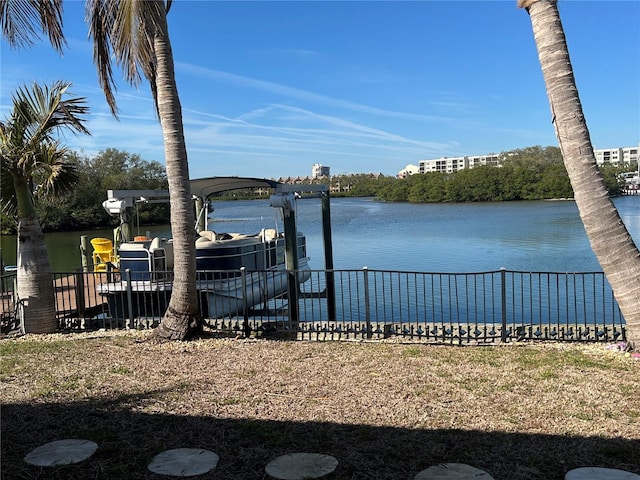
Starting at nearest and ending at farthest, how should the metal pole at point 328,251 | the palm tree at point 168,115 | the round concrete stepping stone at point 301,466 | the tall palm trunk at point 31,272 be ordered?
the round concrete stepping stone at point 301,466
the palm tree at point 168,115
the tall palm trunk at point 31,272
the metal pole at point 328,251

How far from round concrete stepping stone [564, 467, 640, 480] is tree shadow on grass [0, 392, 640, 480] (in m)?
0.08

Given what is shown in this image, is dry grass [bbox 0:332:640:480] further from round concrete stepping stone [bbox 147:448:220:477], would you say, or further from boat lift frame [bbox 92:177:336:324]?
→ boat lift frame [bbox 92:177:336:324]

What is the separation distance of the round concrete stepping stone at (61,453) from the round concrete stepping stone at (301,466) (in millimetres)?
1459

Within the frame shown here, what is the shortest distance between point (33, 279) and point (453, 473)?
7.98 metres

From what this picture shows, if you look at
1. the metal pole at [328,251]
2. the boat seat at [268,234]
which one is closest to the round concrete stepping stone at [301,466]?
the metal pole at [328,251]

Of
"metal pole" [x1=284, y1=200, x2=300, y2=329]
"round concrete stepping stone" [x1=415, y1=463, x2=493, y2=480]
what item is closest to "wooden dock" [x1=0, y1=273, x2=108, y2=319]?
"metal pole" [x1=284, y1=200, x2=300, y2=329]

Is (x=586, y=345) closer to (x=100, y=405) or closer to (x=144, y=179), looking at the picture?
(x=100, y=405)

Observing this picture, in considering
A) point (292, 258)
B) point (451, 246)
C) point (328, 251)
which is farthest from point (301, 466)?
point (451, 246)

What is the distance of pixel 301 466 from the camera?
416 cm

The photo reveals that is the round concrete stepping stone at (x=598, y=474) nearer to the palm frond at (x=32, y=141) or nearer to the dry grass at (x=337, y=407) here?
the dry grass at (x=337, y=407)

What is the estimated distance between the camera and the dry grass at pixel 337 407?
4.25 meters

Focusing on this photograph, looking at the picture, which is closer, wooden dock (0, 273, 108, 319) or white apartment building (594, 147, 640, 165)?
wooden dock (0, 273, 108, 319)

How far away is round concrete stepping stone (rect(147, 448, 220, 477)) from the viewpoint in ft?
13.5

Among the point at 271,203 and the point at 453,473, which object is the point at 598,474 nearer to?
the point at 453,473
